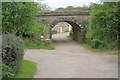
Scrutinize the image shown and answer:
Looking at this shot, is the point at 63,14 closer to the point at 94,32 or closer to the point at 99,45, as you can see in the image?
the point at 99,45

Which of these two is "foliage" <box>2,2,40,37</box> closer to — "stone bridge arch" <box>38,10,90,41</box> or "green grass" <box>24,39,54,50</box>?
"green grass" <box>24,39,54,50</box>

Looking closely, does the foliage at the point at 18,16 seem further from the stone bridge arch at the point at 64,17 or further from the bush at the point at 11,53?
the stone bridge arch at the point at 64,17

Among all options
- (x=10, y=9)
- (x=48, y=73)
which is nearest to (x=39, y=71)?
(x=48, y=73)

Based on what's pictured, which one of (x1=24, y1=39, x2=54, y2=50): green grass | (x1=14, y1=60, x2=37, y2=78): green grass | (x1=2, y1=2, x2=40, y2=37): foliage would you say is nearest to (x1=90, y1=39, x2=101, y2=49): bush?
(x1=24, y1=39, x2=54, y2=50): green grass

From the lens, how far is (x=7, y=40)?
483 inches

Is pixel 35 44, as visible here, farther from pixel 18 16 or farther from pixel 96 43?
pixel 18 16

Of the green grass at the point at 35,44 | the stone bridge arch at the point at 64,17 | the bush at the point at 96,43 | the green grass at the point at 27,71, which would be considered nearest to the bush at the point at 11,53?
the green grass at the point at 27,71

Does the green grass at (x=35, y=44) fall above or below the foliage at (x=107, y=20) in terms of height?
below

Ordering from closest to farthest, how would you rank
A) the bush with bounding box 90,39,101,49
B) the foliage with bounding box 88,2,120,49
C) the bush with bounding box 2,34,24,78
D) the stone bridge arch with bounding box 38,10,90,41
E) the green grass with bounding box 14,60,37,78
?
the bush with bounding box 2,34,24,78, the green grass with bounding box 14,60,37,78, the foliage with bounding box 88,2,120,49, the bush with bounding box 90,39,101,49, the stone bridge arch with bounding box 38,10,90,41

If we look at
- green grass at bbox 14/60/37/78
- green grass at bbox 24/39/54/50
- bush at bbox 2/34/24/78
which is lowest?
green grass at bbox 24/39/54/50

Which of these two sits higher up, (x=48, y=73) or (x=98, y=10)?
(x=98, y=10)

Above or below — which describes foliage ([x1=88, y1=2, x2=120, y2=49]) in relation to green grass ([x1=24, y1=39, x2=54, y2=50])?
above

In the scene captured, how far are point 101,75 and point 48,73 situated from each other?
246cm

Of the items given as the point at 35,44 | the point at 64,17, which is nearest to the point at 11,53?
the point at 35,44
